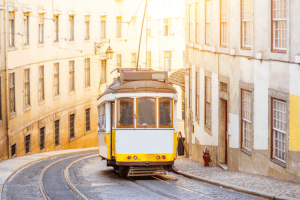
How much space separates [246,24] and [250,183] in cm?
540

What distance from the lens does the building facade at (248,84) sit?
13.8 m

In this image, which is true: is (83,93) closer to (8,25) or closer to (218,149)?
(8,25)

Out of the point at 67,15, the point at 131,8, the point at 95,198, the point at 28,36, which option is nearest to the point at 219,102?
the point at 95,198

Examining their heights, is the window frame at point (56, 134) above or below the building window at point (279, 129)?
below

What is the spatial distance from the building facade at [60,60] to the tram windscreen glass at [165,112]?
489 inches

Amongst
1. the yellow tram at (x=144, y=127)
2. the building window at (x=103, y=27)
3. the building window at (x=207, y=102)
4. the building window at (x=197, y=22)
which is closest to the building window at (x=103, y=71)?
the building window at (x=103, y=27)

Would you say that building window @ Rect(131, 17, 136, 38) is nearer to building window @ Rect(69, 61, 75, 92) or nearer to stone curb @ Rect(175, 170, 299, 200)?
building window @ Rect(69, 61, 75, 92)

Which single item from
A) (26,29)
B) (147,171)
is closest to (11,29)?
(26,29)

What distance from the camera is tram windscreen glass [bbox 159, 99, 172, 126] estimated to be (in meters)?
16.1

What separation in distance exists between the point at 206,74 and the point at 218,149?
3.27m

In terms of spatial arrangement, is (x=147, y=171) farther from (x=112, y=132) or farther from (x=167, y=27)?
(x=167, y=27)

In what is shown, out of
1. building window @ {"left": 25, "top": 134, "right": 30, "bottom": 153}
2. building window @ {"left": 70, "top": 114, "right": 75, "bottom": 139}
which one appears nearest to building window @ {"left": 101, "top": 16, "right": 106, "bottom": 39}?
building window @ {"left": 70, "top": 114, "right": 75, "bottom": 139}

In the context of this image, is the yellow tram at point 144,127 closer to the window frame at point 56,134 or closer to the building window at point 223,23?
the building window at point 223,23

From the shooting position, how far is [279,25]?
48.0 ft
